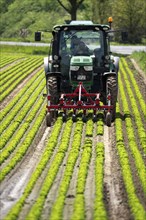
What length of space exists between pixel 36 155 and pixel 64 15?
54153mm

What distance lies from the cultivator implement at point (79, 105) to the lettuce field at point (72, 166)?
0.75 feet

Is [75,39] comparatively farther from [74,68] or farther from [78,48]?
[74,68]

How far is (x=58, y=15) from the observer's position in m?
62.4

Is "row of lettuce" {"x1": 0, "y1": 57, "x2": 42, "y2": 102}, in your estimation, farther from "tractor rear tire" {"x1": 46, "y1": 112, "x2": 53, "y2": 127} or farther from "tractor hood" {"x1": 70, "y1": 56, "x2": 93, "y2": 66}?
"tractor rear tire" {"x1": 46, "y1": 112, "x2": 53, "y2": 127}

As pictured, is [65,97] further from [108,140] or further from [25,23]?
[25,23]

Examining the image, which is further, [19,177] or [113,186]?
[19,177]

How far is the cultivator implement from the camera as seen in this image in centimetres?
1261

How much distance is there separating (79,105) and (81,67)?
1193 millimetres

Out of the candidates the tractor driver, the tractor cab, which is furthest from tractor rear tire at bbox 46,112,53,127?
the tractor driver

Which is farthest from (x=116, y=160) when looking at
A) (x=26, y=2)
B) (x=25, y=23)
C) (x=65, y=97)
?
(x=26, y=2)

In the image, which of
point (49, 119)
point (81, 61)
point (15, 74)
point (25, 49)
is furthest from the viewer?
point (25, 49)

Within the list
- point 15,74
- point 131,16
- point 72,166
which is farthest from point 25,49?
point 72,166

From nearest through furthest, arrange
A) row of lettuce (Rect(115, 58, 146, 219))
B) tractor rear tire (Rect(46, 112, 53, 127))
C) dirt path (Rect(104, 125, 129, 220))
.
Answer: dirt path (Rect(104, 125, 129, 220)) → row of lettuce (Rect(115, 58, 146, 219)) → tractor rear tire (Rect(46, 112, 53, 127))

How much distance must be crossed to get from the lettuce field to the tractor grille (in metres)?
1.08
